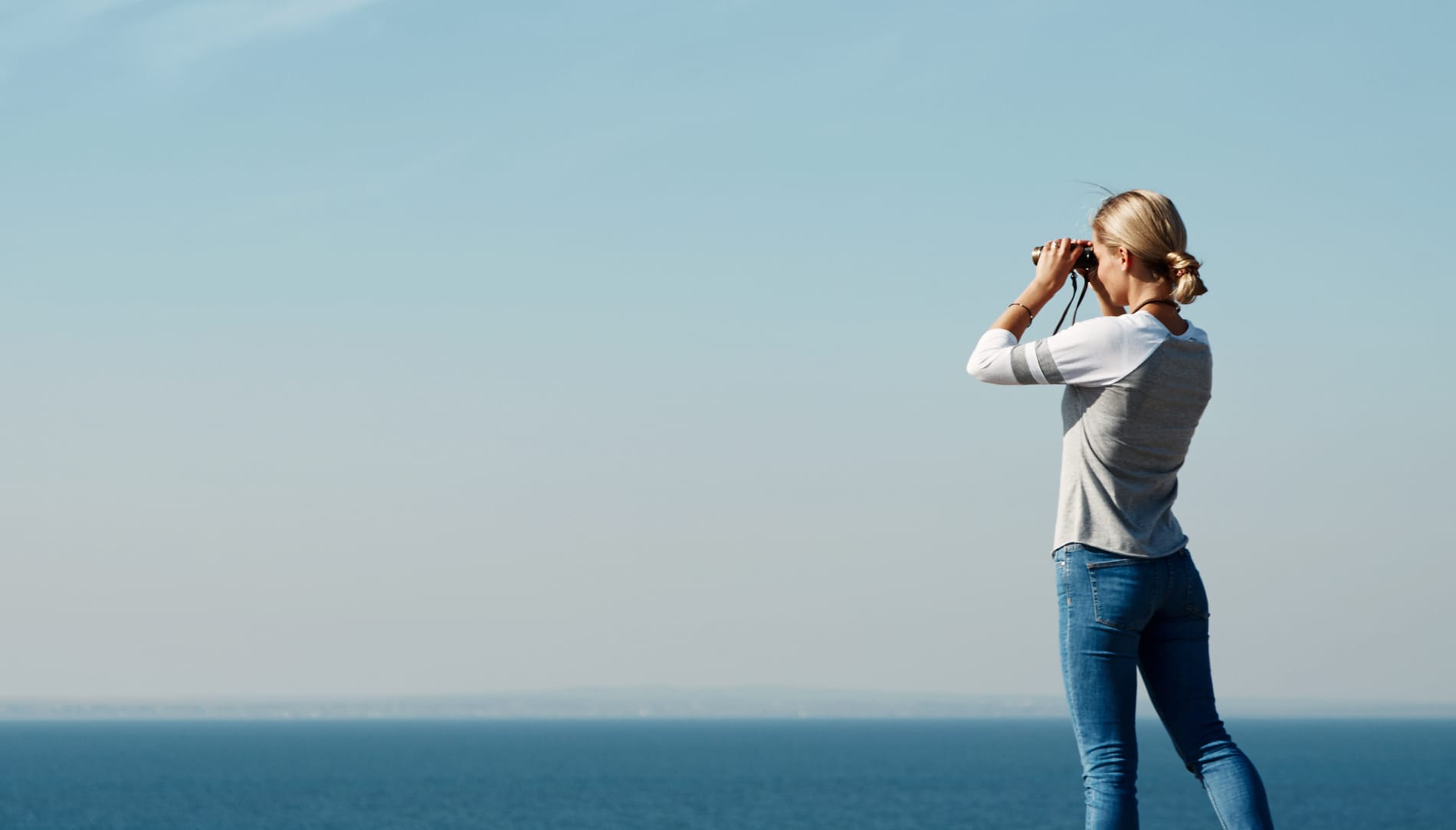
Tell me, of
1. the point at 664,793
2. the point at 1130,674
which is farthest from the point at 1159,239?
the point at 664,793

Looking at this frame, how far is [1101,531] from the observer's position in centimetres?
391

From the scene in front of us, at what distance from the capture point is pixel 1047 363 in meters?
3.93

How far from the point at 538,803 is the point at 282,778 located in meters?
43.2

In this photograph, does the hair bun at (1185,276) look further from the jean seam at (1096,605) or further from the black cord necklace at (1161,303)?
the jean seam at (1096,605)

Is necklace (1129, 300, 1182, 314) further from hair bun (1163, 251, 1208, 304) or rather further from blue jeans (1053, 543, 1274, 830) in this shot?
blue jeans (1053, 543, 1274, 830)

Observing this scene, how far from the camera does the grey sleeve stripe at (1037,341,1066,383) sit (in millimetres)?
3928

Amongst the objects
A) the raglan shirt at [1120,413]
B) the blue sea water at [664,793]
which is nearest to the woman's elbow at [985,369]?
the raglan shirt at [1120,413]

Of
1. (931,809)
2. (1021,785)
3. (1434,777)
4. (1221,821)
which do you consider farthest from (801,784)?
(1221,821)

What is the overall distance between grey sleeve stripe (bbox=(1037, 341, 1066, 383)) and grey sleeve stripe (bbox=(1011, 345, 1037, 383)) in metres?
0.03

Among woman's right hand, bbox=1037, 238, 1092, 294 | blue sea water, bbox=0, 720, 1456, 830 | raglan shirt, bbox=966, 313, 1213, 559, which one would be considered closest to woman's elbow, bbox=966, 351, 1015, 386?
raglan shirt, bbox=966, 313, 1213, 559

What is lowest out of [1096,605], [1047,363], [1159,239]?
[1096,605]

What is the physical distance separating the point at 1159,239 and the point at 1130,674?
3.65ft

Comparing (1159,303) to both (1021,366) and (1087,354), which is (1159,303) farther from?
(1021,366)

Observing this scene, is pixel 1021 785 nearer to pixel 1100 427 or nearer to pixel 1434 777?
pixel 1434 777
